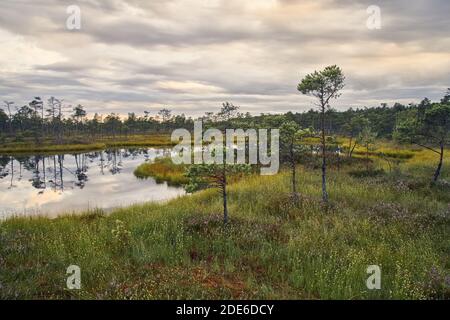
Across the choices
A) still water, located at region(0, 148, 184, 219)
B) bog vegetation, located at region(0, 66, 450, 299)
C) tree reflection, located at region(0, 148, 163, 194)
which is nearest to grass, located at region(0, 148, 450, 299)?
bog vegetation, located at region(0, 66, 450, 299)

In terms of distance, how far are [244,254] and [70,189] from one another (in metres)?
25.3

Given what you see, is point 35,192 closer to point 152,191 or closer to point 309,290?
point 152,191

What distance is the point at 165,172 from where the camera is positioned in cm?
3522

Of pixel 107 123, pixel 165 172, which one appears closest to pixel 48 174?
pixel 165 172

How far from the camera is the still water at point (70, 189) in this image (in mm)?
22141

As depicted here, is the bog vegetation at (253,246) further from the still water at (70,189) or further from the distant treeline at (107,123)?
the distant treeline at (107,123)

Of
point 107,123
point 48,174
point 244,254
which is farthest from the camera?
point 107,123

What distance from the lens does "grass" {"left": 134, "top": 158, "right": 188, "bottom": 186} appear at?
31.3 m

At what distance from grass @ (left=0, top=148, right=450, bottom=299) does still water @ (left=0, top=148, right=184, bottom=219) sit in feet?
28.2

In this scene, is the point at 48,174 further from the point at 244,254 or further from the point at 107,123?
the point at 107,123

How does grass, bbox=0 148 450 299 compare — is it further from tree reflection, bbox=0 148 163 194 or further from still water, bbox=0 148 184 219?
tree reflection, bbox=0 148 163 194

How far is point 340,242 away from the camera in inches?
382

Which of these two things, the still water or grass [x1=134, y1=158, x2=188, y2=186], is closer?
the still water
